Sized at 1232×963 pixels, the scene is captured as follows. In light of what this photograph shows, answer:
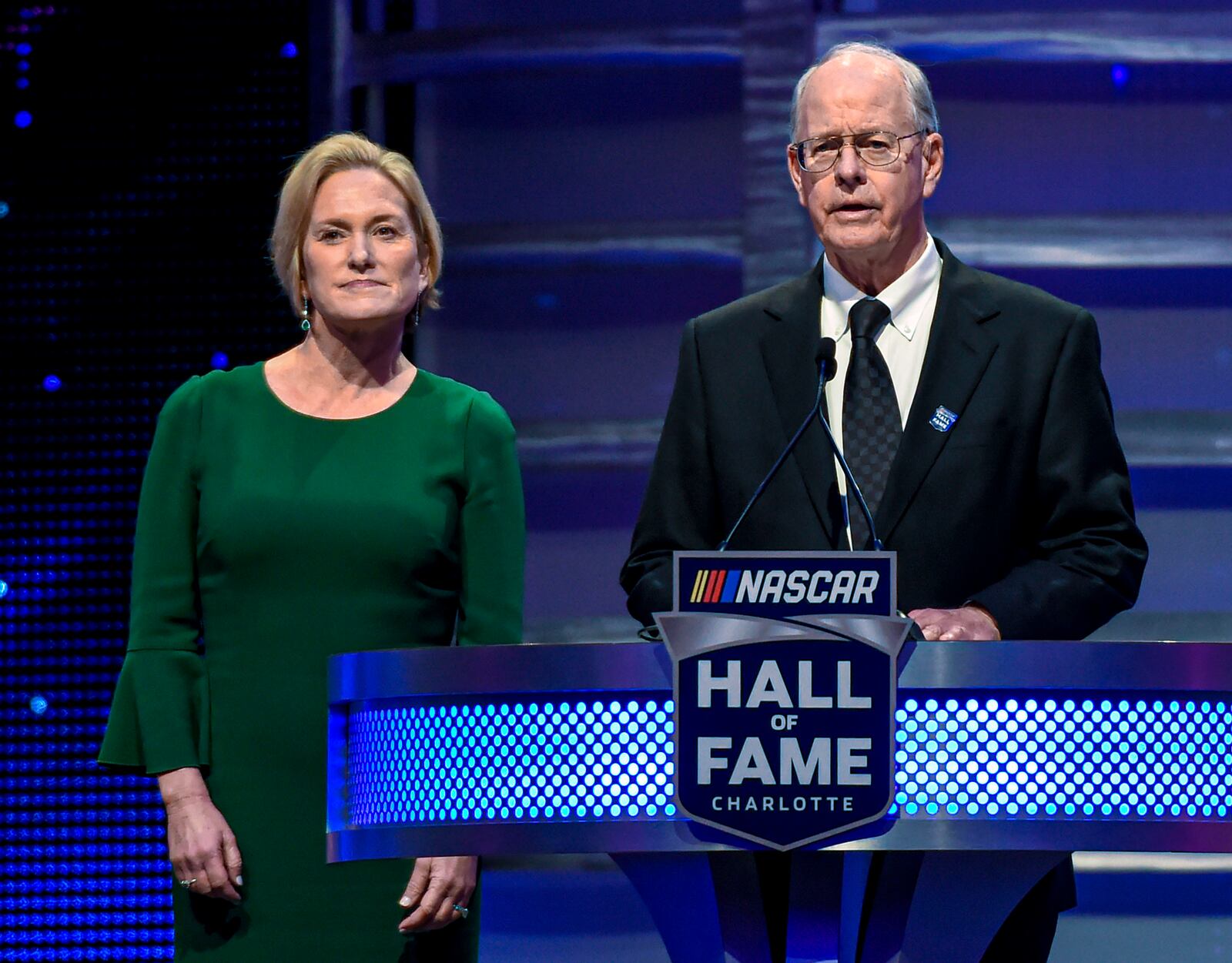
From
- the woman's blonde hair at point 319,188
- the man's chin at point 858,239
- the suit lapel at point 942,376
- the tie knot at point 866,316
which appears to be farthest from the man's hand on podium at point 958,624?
the woman's blonde hair at point 319,188

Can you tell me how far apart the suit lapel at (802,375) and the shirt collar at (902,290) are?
0.06ft

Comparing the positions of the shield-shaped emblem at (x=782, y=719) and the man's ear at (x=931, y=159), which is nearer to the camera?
the shield-shaped emblem at (x=782, y=719)

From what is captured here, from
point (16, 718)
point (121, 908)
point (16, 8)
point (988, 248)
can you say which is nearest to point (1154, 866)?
point (988, 248)

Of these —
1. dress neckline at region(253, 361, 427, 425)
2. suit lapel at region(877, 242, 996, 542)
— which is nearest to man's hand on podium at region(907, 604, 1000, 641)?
suit lapel at region(877, 242, 996, 542)

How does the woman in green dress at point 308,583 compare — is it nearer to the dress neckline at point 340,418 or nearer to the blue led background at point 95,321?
the dress neckline at point 340,418

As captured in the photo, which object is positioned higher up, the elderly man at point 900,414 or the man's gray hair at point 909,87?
the man's gray hair at point 909,87

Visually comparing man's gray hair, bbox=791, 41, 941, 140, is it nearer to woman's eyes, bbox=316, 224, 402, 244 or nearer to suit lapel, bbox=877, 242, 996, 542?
suit lapel, bbox=877, 242, 996, 542

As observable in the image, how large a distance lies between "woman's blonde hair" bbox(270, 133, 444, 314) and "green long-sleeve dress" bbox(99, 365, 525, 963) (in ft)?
0.66

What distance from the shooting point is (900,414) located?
1.78 metres

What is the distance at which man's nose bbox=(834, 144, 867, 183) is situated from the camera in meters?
1.91

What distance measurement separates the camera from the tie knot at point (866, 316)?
1.81 m

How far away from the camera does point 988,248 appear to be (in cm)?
373

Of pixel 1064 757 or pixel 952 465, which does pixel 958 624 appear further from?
pixel 952 465

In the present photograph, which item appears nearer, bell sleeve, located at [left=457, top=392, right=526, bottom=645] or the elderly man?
the elderly man
